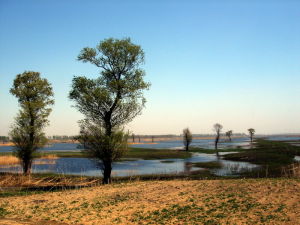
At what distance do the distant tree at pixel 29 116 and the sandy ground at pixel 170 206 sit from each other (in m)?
18.4

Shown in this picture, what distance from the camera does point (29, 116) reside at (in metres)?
39.7

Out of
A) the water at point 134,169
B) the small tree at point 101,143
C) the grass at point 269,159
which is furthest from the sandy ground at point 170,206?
the water at point 134,169

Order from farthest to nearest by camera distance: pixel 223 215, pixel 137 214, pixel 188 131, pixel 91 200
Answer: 1. pixel 188 131
2. pixel 91 200
3. pixel 137 214
4. pixel 223 215

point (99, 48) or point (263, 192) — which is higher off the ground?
point (99, 48)

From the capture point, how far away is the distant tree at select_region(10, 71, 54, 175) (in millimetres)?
39156

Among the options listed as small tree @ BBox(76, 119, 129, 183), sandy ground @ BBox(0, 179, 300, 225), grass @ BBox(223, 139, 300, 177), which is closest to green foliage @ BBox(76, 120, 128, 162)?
small tree @ BBox(76, 119, 129, 183)

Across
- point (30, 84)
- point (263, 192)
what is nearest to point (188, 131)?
Result: point (30, 84)

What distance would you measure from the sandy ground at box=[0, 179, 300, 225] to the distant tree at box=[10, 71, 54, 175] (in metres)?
18.4

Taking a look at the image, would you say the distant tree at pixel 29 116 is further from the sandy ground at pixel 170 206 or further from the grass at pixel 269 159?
the grass at pixel 269 159

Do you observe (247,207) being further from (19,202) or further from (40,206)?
(19,202)

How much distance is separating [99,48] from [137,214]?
20101 millimetres

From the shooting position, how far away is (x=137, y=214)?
16.6m

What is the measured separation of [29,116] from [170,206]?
30.2 meters

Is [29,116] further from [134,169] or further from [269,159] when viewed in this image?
[269,159]
